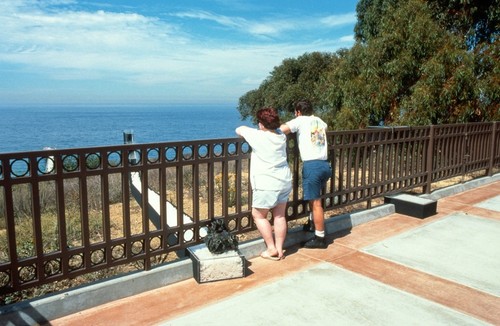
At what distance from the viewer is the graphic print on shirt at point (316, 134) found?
15.8 ft

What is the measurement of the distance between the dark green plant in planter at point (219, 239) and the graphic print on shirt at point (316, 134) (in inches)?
56.5

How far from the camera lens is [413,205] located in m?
6.36

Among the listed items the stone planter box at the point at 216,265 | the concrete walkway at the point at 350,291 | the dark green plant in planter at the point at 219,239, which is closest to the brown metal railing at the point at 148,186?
the dark green plant in planter at the point at 219,239

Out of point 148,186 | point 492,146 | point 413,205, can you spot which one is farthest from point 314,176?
point 492,146

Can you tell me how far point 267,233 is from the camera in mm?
4586

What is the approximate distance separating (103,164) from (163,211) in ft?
2.53

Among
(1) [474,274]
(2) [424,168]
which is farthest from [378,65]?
(1) [474,274]

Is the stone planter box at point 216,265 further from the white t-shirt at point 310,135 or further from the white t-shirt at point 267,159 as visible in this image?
the white t-shirt at point 310,135

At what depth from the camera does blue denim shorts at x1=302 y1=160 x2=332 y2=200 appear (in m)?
4.87

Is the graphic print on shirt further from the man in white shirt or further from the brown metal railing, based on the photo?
the brown metal railing

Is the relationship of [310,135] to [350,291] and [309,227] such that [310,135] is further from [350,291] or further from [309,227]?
[350,291]

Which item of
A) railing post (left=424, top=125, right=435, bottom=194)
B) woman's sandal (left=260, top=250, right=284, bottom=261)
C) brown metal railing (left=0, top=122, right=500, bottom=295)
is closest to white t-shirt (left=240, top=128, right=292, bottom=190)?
brown metal railing (left=0, top=122, right=500, bottom=295)

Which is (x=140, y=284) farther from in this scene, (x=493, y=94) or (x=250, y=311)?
(x=493, y=94)

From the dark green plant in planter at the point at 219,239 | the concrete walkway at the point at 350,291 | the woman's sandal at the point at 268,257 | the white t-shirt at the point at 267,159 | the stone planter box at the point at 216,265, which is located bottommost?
the concrete walkway at the point at 350,291
